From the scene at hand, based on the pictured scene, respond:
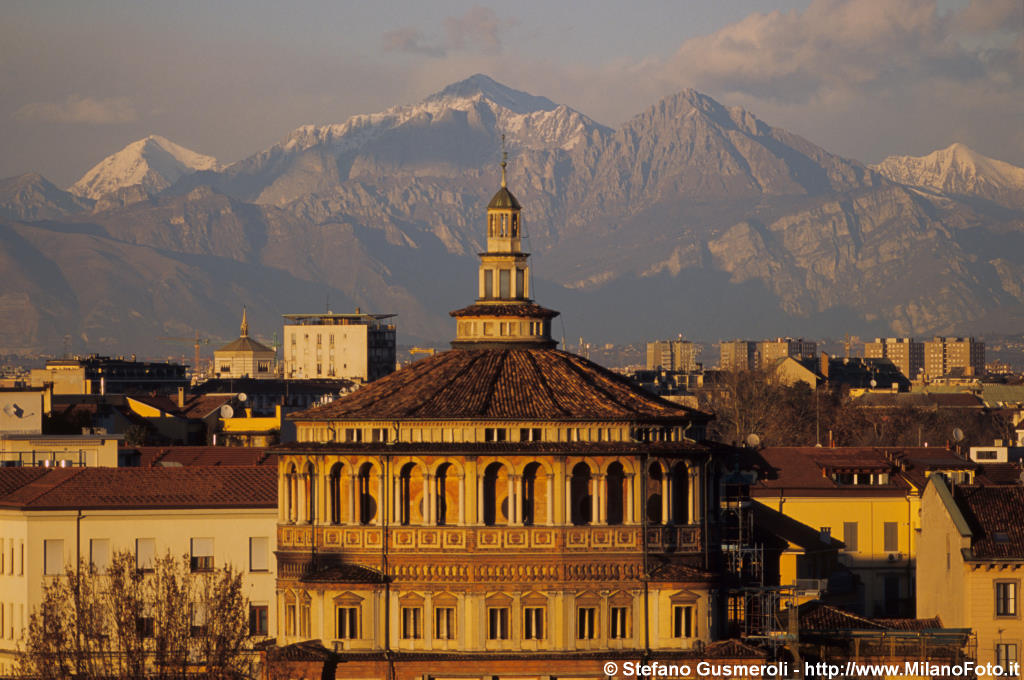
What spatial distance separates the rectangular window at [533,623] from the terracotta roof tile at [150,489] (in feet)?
44.8

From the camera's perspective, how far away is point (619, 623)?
78.4 metres

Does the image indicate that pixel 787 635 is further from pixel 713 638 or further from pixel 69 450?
pixel 69 450

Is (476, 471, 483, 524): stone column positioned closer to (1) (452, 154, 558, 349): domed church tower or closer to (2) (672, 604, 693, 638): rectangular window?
(2) (672, 604, 693, 638): rectangular window

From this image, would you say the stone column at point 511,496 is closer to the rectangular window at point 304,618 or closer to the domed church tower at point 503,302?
the rectangular window at point 304,618

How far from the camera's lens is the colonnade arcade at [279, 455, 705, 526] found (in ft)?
257

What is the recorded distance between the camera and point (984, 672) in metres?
83.5

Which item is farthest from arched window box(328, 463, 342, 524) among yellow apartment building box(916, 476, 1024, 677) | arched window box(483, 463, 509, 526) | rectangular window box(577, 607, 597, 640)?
yellow apartment building box(916, 476, 1024, 677)

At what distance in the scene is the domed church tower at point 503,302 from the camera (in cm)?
8644

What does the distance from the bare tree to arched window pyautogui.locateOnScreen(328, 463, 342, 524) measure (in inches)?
144

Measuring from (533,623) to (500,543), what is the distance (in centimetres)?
261

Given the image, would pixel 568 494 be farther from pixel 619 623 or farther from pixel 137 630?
pixel 137 630

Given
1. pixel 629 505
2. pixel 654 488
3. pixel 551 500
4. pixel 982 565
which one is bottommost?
pixel 982 565

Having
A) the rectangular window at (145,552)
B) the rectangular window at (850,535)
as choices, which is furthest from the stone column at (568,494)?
the rectangular window at (850,535)

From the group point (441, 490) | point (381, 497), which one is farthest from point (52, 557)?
point (441, 490)
